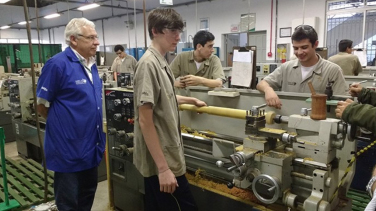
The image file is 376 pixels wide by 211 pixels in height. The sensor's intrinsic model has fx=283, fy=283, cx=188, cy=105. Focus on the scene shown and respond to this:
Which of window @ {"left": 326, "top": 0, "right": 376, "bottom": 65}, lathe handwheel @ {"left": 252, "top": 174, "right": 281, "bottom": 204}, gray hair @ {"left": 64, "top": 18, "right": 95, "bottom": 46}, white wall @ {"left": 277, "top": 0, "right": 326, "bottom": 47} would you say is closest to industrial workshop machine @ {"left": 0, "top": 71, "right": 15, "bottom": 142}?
gray hair @ {"left": 64, "top": 18, "right": 95, "bottom": 46}

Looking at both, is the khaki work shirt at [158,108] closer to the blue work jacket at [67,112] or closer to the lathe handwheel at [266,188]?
the lathe handwheel at [266,188]

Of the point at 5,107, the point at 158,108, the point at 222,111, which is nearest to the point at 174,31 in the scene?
the point at 158,108

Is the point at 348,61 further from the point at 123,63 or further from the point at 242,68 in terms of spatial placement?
the point at 123,63

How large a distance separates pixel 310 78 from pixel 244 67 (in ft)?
1.47

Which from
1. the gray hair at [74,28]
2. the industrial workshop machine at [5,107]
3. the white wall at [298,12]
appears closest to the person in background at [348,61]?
the white wall at [298,12]

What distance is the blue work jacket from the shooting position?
4.37 ft

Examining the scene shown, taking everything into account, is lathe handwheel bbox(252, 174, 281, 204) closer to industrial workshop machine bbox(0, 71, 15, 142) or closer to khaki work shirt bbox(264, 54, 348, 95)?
khaki work shirt bbox(264, 54, 348, 95)

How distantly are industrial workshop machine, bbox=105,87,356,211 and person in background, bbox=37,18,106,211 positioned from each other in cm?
31

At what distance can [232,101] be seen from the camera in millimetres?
1617

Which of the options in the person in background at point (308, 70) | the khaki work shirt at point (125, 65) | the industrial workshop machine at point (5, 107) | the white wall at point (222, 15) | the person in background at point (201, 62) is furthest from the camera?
the white wall at point (222, 15)

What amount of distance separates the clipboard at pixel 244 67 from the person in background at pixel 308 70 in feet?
0.23

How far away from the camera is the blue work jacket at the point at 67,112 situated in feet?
4.37

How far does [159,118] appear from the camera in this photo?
1089mm

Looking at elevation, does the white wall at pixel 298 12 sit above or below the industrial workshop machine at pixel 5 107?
above
